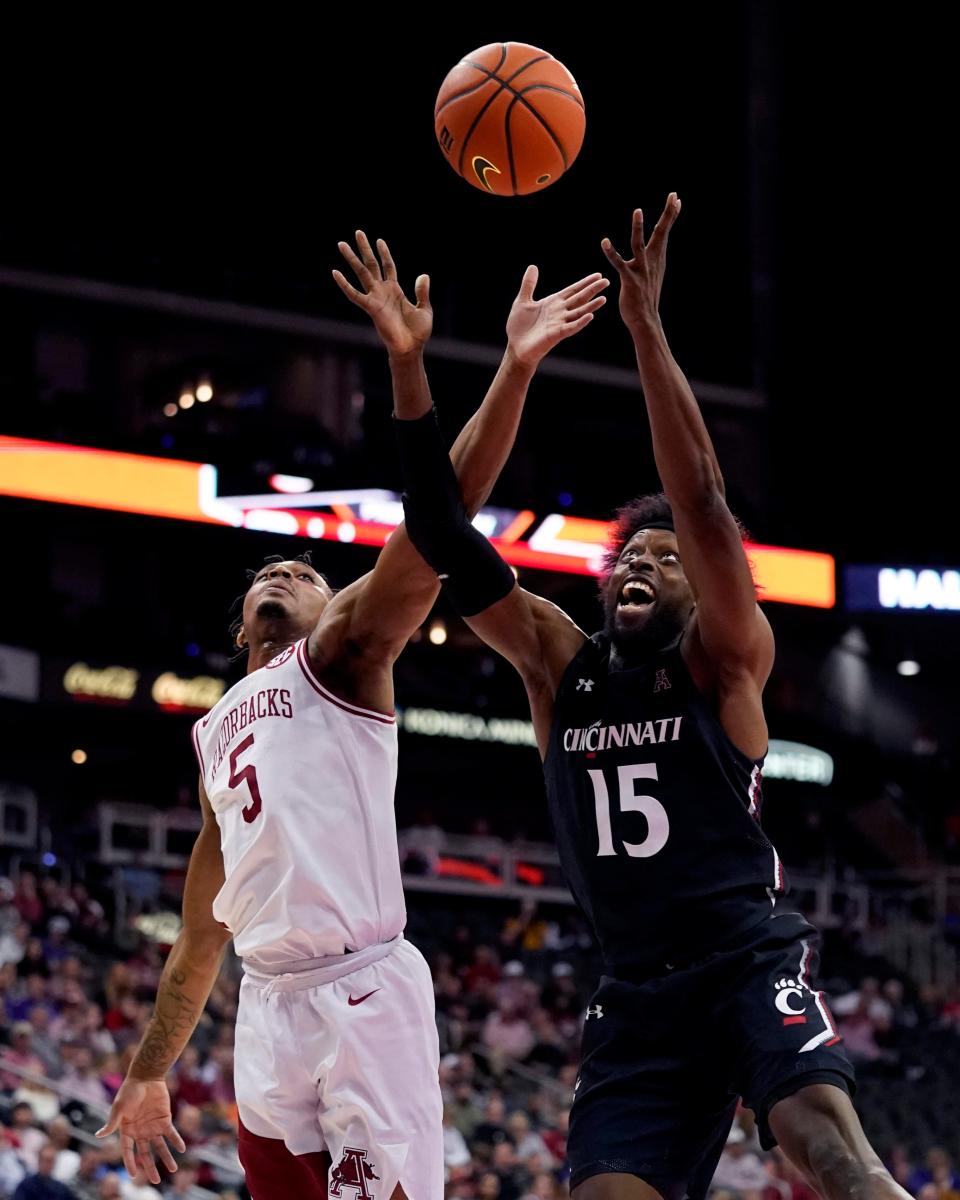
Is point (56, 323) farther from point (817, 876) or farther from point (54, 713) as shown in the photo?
point (817, 876)

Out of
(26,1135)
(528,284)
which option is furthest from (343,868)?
(26,1135)

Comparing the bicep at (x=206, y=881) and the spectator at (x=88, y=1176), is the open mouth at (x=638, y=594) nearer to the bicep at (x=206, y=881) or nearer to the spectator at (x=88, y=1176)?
the bicep at (x=206, y=881)

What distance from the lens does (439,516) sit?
4.30m

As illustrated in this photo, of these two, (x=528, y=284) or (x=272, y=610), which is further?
(x=272, y=610)

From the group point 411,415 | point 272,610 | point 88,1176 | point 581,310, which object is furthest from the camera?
point 88,1176

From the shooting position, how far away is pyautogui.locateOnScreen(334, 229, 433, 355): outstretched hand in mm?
4344

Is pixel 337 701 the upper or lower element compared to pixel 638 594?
lower

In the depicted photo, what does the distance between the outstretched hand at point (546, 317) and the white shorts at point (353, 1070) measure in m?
1.63

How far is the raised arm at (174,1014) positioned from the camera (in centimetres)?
488

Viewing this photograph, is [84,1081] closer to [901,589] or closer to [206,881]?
[206,881]

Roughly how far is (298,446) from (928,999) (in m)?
10.6

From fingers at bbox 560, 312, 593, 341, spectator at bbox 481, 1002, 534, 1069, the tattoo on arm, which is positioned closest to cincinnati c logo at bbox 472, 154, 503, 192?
fingers at bbox 560, 312, 593, 341

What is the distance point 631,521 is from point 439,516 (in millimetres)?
717

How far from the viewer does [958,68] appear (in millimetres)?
23516
